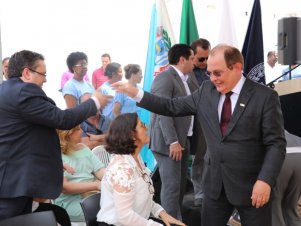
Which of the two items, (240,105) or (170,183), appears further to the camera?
(170,183)

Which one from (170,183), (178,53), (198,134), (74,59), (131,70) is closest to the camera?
(170,183)

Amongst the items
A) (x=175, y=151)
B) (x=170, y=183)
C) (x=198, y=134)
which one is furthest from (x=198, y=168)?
(x=175, y=151)

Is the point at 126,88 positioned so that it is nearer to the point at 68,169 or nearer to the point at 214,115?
the point at 214,115

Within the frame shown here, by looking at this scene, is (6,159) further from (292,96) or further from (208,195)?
(292,96)

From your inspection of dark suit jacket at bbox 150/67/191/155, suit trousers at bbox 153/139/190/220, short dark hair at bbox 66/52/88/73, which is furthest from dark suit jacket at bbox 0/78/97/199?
short dark hair at bbox 66/52/88/73

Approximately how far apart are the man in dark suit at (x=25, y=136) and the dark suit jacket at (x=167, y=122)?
4.29ft

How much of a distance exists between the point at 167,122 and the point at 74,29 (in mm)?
4197

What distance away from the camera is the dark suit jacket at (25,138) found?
2367 mm

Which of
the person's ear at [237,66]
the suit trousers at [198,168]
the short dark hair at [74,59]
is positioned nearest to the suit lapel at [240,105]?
the person's ear at [237,66]

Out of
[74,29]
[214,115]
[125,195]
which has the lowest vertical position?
Answer: [125,195]

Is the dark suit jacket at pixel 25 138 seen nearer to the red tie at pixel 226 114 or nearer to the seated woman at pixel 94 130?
the red tie at pixel 226 114

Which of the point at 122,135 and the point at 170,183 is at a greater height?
the point at 122,135

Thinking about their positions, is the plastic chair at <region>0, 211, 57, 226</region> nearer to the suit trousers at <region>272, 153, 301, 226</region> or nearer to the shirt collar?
the shirt collar

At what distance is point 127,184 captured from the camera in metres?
2.12
